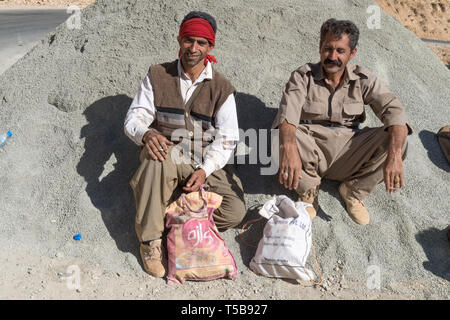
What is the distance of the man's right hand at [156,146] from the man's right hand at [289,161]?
2.19 ft

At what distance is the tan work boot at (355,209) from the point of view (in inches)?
105

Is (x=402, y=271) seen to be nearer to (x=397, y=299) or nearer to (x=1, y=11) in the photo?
(x=397, y=299)

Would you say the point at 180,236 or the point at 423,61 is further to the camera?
the point at 423,61

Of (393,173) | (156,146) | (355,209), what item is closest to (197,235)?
(156,146)

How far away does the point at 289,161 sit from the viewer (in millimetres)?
2391

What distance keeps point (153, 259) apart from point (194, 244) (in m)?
0.25

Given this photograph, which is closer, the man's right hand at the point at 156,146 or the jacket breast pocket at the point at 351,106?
the man's right hand at the point at 156,146

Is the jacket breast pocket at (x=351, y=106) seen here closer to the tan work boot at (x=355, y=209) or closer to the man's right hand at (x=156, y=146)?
the tan work boot at (x=355, y=209)

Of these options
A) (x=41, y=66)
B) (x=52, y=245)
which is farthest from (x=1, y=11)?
(x=52, y=245)

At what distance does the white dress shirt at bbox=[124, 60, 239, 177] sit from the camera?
245 cm

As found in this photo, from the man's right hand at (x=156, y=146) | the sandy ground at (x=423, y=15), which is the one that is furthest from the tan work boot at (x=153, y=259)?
the sandy ground at (x=423, y=15)

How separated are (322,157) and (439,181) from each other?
98 centimetres

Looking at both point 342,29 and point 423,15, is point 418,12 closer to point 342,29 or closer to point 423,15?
point 423,15

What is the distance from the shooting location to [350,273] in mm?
2447
